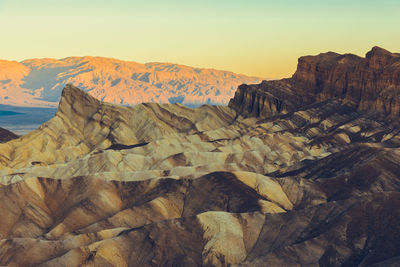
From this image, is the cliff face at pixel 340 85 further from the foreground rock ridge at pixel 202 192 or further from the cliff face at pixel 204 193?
the cliff face at pixel 204 193

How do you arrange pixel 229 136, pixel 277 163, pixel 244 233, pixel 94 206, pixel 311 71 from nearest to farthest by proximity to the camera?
pixel 244 233, pixel 94 206, pixel 277 163, pixel 229 136, pixel 311 71

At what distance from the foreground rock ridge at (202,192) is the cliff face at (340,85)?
421cm

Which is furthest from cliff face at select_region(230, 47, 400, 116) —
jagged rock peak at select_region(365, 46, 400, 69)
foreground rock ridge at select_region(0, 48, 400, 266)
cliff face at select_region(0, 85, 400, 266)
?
cliff face at select_region(0, 85, 400, 266)

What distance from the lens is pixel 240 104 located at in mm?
195625

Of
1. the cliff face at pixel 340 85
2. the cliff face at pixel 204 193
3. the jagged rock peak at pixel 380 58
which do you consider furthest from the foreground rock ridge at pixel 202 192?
the jagged rock peak at pixel 380 58

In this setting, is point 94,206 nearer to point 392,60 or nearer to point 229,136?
point 229,136

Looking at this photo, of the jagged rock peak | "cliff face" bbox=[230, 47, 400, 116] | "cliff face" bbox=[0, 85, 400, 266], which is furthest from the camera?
the jagged rock peak

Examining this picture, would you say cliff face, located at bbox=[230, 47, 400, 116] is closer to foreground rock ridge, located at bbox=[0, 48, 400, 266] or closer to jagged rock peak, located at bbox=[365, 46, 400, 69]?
jagged rock peak, located at bbox=[365, 46, 400, 69]

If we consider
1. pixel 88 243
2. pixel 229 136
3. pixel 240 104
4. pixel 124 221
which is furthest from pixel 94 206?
pixel 240 104

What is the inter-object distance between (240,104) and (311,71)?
81.6 feet

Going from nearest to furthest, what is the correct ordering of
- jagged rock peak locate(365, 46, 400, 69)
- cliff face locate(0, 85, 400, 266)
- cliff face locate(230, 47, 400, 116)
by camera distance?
cliff face locate(0, 85, 400, 266) < cliff face locate(230, 47, 400, 116) < jagged rock peak locate(365, 46, 400, 69)

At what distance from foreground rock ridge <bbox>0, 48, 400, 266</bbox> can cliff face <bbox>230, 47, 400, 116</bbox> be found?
421 centimetres

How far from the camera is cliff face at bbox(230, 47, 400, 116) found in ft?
Result: 536

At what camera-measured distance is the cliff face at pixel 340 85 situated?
163250 millimetres
